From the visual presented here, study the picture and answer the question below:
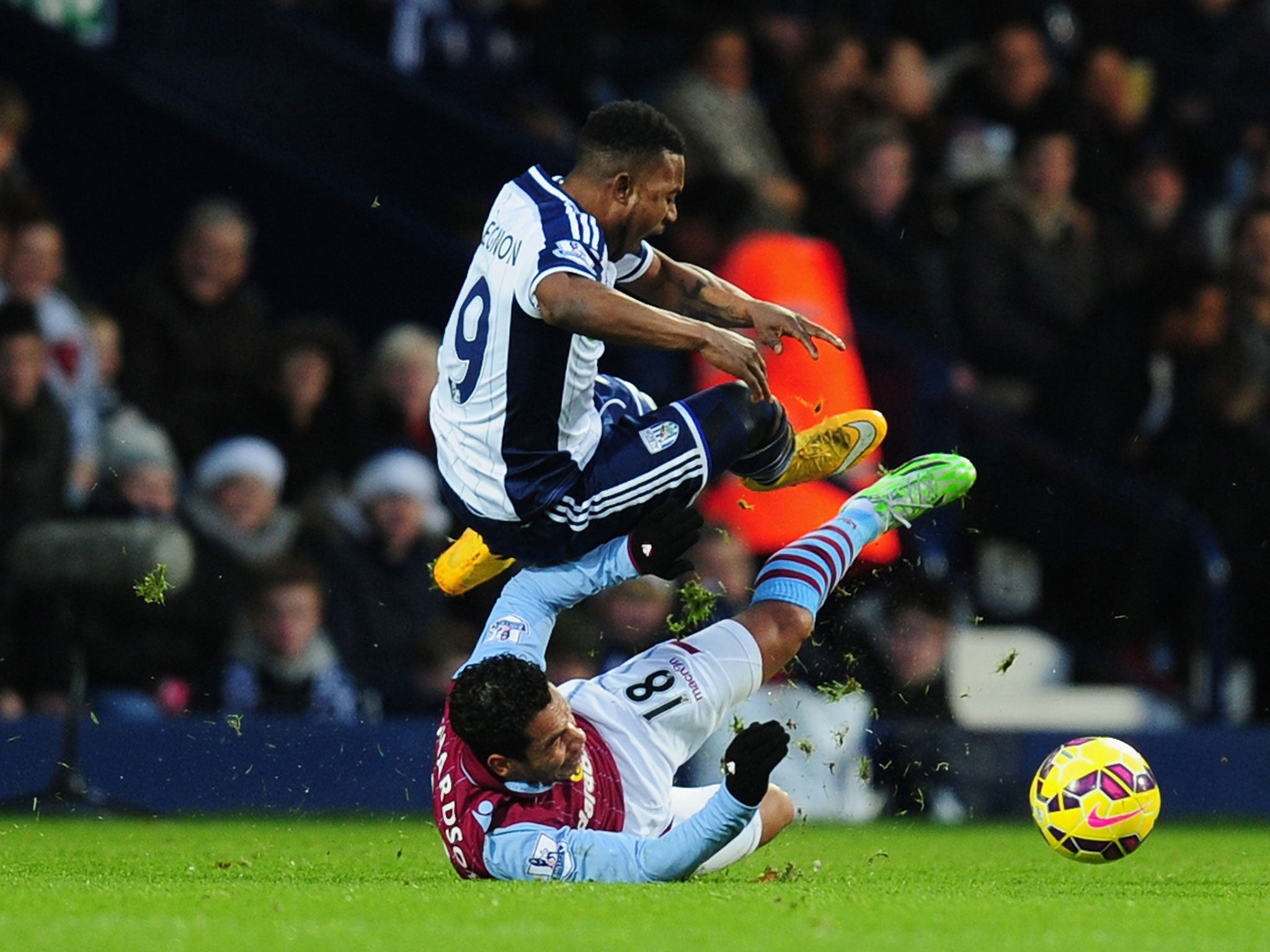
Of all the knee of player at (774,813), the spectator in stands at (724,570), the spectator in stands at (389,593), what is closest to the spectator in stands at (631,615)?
the spectator in stands at (724,570)

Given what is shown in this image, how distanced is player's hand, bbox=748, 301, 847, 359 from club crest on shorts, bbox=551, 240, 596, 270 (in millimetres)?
644

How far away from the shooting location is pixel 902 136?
13078 millimetres

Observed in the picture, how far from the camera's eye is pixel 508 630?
24.7 ft

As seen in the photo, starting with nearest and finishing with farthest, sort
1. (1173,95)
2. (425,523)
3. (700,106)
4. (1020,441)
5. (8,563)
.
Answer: (8,563) < (425,523) < (1020,441) < (700,106) < (1173,95)

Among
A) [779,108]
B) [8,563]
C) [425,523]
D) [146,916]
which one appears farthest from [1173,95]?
[146,916]

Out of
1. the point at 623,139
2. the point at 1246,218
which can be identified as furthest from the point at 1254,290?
the point at 623,139

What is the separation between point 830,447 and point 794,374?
325 centimetres

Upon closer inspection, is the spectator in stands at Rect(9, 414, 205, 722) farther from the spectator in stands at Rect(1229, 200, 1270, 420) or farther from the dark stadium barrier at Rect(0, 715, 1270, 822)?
the spectator in stands at Rect(1229, 200, 1270, 420)

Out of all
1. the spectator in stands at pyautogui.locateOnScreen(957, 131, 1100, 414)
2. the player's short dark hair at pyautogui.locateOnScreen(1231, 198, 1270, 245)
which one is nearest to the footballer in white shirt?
the spectator in stands at pyautogui.locateOnScreen(957, 131, 1100, 414)

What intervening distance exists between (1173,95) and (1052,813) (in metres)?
9.79

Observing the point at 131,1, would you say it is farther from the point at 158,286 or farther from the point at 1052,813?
the point at 1052,813

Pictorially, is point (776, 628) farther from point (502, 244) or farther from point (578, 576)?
point (502, 244)

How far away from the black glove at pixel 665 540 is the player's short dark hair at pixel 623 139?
1.09 meters

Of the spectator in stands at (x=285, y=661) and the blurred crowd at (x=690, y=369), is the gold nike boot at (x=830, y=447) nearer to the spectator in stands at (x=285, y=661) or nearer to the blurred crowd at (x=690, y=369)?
the blurred crowd at (x=690, y=369)
